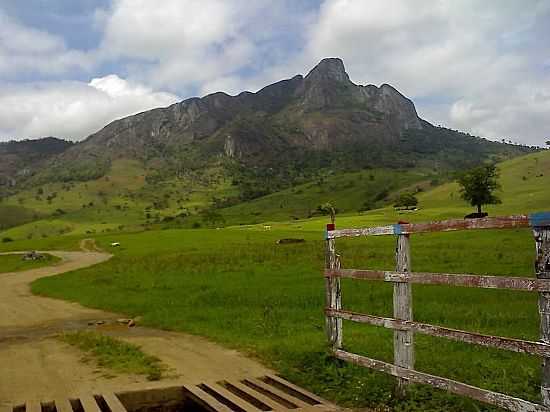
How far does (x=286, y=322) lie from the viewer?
1389 cm

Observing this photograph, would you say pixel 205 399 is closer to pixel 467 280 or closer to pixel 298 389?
pixel 298 389

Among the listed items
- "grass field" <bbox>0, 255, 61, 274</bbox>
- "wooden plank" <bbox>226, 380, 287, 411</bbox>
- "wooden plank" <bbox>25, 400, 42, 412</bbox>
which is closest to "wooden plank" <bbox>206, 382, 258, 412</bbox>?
"wooden plank" <bbox>226, 380, 287, 411</bbox>

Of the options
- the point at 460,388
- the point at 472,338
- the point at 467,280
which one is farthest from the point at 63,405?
the point at 467,280

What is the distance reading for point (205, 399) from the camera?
24.8 feet

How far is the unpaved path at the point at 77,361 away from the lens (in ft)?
27.8

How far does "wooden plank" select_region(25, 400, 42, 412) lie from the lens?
7218 millimetres

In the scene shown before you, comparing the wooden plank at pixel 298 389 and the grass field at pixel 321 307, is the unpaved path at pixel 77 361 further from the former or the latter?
the grass field at pixel 321 307

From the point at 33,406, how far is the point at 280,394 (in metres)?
3.34

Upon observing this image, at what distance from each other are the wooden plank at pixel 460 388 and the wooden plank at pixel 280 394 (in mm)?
1124

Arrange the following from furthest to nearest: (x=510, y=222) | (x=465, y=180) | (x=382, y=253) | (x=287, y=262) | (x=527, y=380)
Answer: (x=465, y=180) < (x=382, y=253) < (x=287, y=262) < (x=527, y=380) < (x=510, y=222)

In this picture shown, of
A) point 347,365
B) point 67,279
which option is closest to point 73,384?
point 347,365

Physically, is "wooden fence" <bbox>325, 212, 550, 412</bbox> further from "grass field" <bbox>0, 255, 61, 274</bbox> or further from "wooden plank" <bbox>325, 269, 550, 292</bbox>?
"grass field" <bbox>0, 255, 61, 274</bbox>

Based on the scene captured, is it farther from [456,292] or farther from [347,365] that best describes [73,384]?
[456,292]

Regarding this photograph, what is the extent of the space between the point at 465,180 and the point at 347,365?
71.2 metres
